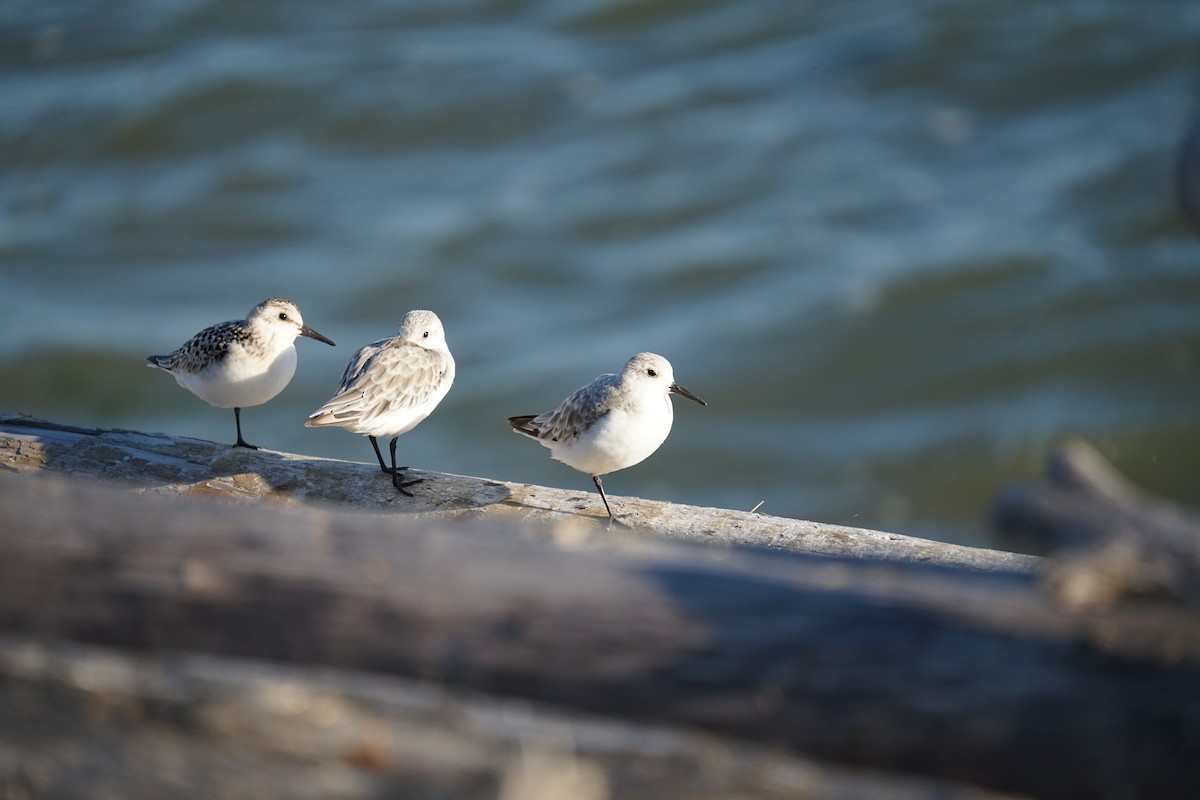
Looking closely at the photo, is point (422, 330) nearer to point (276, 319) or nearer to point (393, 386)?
point (393, 386)

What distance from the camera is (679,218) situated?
18.4 meters

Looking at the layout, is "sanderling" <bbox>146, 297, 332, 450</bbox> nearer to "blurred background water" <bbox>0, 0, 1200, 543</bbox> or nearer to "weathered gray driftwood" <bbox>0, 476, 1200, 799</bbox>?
"weathered gray driftwood" <bbox>0, 476, 1200, 799</bbox>

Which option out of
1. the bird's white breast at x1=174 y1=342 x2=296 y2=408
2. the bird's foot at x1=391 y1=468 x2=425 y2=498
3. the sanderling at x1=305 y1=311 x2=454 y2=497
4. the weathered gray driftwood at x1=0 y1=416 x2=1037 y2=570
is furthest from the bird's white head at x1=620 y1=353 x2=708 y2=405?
the bird's white breast at x1=174 y1=342 x2=296 y2=408

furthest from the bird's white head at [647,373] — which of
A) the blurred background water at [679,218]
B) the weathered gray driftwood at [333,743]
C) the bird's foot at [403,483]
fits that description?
the blurred background water at [679,218]

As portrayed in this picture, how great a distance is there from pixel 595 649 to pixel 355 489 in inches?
98.2

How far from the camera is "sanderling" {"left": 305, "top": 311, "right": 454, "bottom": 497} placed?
5.27m

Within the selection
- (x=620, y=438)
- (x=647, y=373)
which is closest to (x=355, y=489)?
(x=620, y=438)

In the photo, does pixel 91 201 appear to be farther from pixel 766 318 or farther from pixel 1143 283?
pixel 1143 283

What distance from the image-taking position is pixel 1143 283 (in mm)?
15180

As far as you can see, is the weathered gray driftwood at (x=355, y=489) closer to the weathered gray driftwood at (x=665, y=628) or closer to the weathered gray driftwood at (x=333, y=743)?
the weathered gray driftwood at (x=665, y=628)

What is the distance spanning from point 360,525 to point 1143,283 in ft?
48.1

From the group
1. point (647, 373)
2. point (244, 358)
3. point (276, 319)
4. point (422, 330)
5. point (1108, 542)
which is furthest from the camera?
point (422, 330)

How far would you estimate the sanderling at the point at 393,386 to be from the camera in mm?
5266

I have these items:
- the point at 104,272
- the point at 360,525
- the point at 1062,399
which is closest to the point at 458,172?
the point at 104,272
